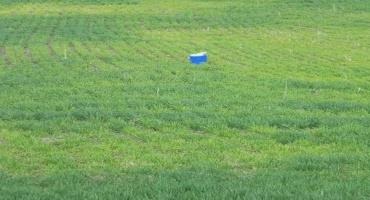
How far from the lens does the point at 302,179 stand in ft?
25.6

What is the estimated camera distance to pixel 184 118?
11.4 meters

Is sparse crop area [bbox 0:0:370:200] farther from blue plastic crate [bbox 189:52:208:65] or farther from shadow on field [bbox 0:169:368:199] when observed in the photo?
blue plastic crate [bbox 189:52:208:65]

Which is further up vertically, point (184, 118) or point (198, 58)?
point (184, 118)

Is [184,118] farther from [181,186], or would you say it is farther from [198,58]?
[198,58]

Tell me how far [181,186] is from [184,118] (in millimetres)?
3920

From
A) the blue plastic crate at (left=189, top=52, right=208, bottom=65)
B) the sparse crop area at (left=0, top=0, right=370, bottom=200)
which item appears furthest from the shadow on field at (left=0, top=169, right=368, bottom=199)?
the blue plastic crate at (left=189, top=52, right=208, bottom=65)

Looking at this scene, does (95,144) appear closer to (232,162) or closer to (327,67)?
(232,162)

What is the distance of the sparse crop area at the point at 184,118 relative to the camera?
774 cm

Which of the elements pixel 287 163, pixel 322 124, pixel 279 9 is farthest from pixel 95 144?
pixel 279 9

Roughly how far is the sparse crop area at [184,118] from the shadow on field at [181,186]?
0.02 meters

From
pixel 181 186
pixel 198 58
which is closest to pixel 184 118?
pixel 181 186

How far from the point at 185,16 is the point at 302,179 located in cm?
2947

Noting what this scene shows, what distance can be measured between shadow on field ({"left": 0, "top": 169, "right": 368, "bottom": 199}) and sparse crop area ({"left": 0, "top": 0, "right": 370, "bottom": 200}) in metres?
0.02

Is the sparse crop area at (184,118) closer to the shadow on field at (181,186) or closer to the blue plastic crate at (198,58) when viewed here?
the shadow on field at (181,186)
